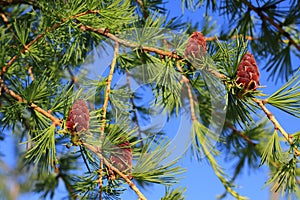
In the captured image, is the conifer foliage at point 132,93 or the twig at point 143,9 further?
the twig at point 143,9

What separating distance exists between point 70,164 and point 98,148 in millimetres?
392

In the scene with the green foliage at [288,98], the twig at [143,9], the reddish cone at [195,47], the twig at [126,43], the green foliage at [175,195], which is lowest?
the green foliage at [175,195]

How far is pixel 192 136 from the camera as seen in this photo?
23.5 inches

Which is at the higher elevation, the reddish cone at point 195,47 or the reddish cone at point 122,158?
the reddish cone at point 195,47

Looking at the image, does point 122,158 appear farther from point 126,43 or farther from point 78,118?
point 126,43

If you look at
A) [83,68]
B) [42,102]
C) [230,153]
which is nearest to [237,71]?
[42,102]

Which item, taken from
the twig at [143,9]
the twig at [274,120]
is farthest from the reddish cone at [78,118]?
the twig at [143,9]

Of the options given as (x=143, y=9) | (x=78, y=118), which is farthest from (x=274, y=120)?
(x=143, y=9)

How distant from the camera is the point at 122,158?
0.45 m

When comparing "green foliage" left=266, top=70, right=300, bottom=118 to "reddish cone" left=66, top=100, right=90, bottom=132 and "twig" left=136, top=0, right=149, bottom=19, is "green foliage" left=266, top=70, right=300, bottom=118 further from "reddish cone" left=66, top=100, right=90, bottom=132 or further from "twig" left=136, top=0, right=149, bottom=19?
"twig" left=136, top=0, right=149, bottom=19

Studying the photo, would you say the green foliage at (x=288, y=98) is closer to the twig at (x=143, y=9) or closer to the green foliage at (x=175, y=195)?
the green foliage at (x=175, y=195)

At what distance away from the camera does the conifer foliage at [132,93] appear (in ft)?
1.46

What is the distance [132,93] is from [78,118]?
205 mm

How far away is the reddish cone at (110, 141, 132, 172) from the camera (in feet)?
1.46
